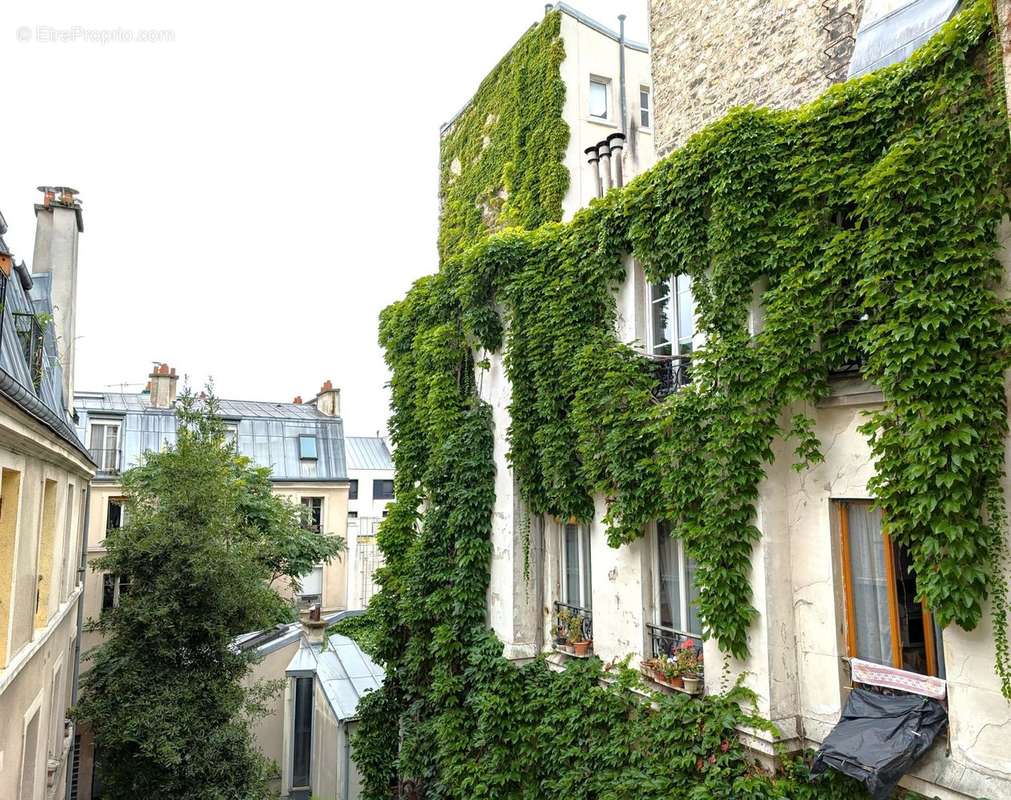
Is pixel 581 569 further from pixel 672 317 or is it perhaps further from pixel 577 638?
pixel 672 317

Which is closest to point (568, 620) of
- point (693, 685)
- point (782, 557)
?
point (693, 685)

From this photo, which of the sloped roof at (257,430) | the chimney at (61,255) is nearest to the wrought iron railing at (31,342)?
the chimney at (61,255)

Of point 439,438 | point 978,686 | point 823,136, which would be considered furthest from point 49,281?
point 978,686

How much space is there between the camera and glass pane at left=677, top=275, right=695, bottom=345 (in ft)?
26.9

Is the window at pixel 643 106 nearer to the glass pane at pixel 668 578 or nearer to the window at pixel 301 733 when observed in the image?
the glass pane at pixel 668 578

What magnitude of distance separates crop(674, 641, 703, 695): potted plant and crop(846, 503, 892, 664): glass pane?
175 cm

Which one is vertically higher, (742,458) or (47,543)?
(742,458)

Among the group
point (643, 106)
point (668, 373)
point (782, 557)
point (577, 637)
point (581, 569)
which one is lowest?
point (577, 637)

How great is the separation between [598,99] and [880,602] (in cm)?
1129

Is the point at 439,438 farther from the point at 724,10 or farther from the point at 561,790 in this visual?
the point at 724,10

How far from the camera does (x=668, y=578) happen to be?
821cm

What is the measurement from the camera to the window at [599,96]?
13.8 m

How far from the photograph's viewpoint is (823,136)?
6.39 m

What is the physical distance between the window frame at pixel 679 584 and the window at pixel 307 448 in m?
21.9
